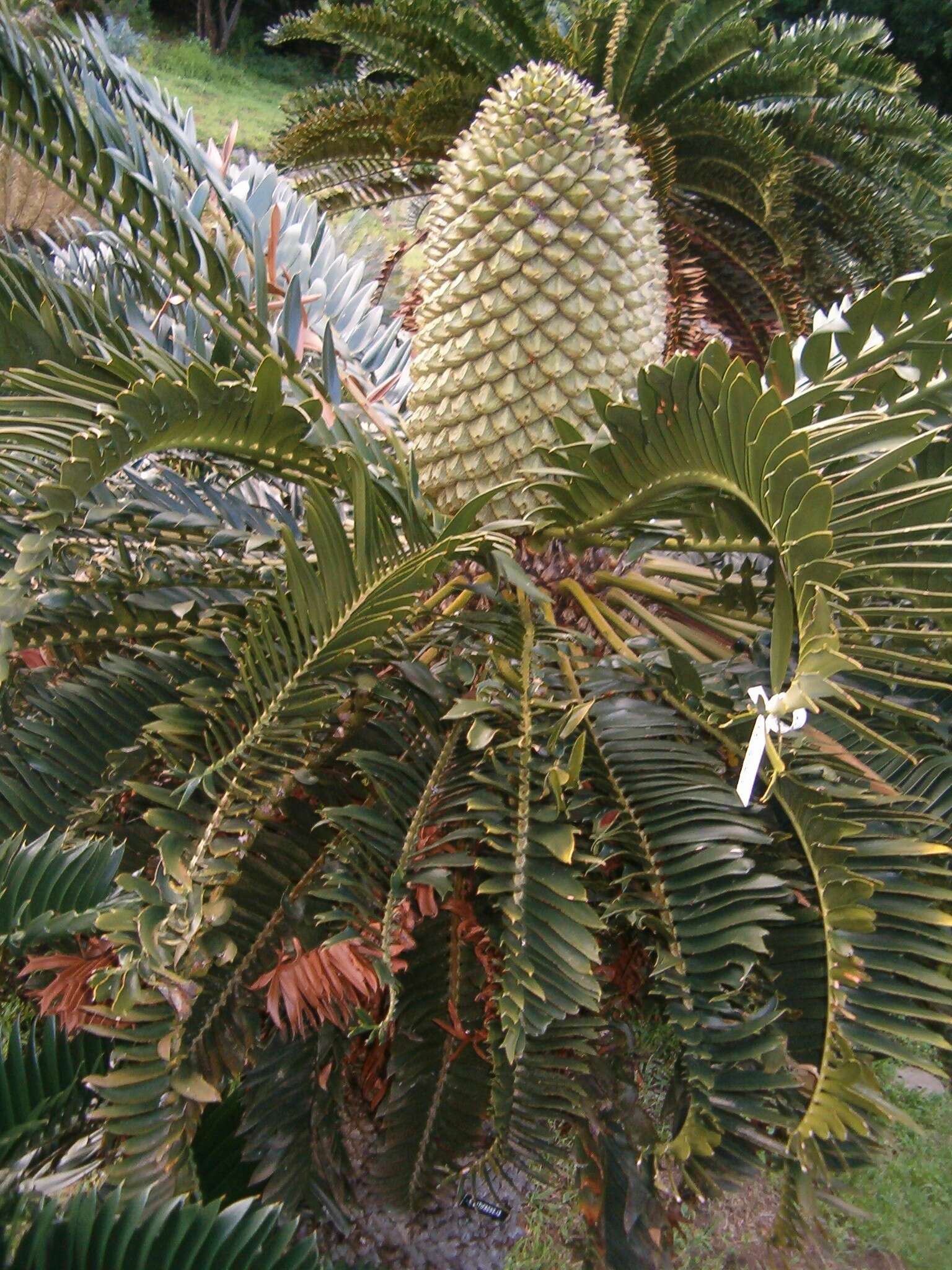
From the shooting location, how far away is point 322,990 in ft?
2.15

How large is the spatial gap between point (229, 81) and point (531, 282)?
901cm

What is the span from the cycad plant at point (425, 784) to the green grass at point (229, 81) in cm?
549

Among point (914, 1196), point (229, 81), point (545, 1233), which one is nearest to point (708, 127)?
point (914, 1196)

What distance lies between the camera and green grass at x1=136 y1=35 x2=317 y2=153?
6.41m

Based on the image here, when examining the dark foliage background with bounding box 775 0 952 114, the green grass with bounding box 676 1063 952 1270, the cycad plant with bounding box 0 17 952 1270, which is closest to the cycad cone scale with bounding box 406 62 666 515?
Result: the cycad plant with bounding box 0 17 952 1270

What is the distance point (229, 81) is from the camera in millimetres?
8484

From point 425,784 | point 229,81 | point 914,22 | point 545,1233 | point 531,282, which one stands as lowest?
point 545,1233

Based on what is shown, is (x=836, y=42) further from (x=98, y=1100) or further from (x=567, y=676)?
(x=98, y=1100)

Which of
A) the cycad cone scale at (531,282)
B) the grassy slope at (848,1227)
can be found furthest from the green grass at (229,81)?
the grassy slope at (848,1227)

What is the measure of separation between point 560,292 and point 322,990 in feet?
2.25

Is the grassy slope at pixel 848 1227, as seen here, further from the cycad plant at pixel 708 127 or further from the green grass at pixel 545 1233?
the cycad plant at pixel 708 127

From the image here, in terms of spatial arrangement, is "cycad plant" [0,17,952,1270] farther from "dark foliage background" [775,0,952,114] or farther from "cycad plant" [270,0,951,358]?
"dark foliage background" [775,0,952,114]

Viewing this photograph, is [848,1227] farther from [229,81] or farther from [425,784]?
[229,81]

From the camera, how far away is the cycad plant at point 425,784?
64cm
